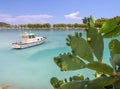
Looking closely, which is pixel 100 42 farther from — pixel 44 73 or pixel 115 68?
pixel 44 73

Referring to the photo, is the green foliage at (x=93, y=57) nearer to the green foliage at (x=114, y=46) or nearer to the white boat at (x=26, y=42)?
the green foliage at (x=114, y=46)

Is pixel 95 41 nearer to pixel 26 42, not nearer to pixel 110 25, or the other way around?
pixel 110 25

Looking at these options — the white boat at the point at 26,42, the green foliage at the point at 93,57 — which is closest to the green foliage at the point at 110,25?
the green foliage at the point at 93,57

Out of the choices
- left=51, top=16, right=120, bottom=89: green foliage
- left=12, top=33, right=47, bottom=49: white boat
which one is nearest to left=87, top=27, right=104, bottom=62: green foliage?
left=51, top=16, right=120, bottom=89: green foliage

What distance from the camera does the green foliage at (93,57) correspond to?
1.63 feet

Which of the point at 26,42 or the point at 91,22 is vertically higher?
the point at 91,22

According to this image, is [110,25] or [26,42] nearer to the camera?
[110,25]

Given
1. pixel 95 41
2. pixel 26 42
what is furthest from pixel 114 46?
pixel 26 42

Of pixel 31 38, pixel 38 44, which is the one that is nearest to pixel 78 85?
pixel 31 38

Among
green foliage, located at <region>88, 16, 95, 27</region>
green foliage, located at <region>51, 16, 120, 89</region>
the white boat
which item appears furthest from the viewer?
the white boat

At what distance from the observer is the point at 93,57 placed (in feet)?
1.76

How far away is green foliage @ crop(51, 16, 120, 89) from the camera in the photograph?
1.63 ft

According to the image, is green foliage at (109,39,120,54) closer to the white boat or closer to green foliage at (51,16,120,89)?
green foliage at (51,16,120,89)

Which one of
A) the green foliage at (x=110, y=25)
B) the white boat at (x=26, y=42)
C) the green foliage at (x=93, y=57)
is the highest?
the green foliage at (x=110, y=25)
